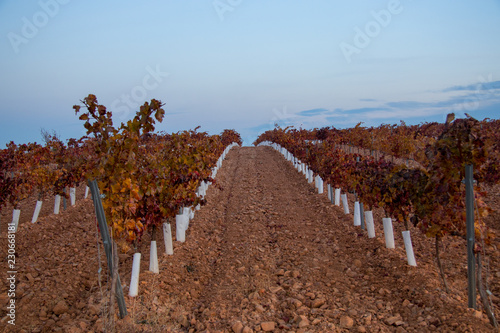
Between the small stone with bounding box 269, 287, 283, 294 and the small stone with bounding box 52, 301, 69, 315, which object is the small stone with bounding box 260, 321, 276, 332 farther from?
the small stone with bounding box 52, 301, 69, 315

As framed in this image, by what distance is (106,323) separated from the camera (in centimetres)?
379

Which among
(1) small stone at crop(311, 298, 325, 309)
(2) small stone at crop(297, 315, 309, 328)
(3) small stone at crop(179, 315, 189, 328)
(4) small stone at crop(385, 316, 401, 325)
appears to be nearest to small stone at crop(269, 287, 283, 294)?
(1) small stone at crop(311, 298, 325, 309)

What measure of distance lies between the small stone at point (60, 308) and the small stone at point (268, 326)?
8.38 ft

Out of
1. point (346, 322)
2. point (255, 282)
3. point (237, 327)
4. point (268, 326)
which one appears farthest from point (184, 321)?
point (346, 322)

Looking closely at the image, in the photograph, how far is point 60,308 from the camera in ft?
14.8

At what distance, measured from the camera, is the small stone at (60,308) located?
4504 mm

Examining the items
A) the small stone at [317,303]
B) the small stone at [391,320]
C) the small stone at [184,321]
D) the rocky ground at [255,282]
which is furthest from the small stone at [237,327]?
the small stone at [391,320]

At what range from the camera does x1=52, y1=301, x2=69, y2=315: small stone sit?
450 centimetres

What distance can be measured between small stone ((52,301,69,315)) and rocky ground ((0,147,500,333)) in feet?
0.06

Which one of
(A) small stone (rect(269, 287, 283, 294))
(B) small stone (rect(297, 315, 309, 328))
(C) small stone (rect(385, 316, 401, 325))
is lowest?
(C) small stone (rect(385, 316, 401, 325))

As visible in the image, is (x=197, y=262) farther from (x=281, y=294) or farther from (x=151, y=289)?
(x=281, y=294)

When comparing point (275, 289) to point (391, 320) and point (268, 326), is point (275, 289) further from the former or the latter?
point (391, 320)

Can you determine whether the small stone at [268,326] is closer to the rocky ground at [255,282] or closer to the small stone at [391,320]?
the rocky ground at [255,282]

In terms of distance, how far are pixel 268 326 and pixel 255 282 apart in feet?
4.35
